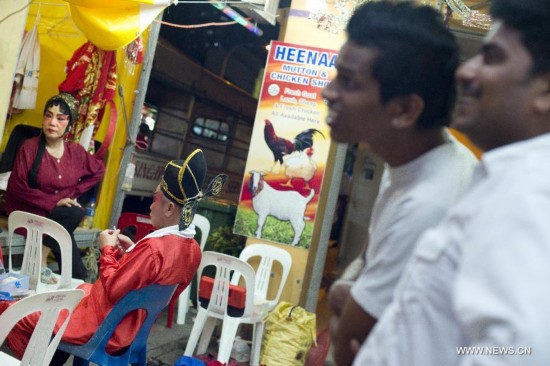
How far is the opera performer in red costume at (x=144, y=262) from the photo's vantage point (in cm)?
276

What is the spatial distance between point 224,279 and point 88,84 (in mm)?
2075

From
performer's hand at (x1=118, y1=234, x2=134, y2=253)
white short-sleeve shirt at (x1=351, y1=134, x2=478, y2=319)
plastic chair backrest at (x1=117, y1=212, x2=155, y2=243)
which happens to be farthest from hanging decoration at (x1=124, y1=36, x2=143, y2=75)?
white short-sleeve shirt at (x1=351, y1=134, x2=478, y2=319)

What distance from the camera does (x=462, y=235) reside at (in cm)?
77

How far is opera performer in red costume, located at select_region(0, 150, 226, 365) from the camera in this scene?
2.76 m

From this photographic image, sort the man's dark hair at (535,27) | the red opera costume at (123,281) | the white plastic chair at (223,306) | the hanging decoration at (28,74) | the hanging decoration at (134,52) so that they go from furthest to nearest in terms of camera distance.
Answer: the hanging decoration at (134,52) → the hanging decoration at (28,74) → the white plastic chair at (223,306) → the red opera costume at (123,281) → the man's dark hair at (535,27)

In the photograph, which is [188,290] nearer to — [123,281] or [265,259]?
[265,259]

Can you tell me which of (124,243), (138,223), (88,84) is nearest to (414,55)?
(124,243)

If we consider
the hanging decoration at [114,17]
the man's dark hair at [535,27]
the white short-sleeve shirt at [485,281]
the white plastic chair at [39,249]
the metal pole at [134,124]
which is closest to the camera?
the white short-sleeve shirt at [485,281]

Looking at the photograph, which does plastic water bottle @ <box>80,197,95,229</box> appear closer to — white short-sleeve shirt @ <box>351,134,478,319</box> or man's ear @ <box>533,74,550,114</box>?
white short-sleeve shirt @ <box>351,134,478,319</box>

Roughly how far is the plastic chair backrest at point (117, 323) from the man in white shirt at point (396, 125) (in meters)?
2.00

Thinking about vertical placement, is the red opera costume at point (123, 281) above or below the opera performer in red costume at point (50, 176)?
below

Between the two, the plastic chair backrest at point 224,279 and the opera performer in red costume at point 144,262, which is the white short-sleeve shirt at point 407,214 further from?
the plastic chair backrest at point 224,279

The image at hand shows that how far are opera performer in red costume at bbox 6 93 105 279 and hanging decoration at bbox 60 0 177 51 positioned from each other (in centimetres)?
56

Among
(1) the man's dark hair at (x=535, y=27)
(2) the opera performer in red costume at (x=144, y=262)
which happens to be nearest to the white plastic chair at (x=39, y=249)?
(2) the opera performer in red costume at (x=144, y=262)
